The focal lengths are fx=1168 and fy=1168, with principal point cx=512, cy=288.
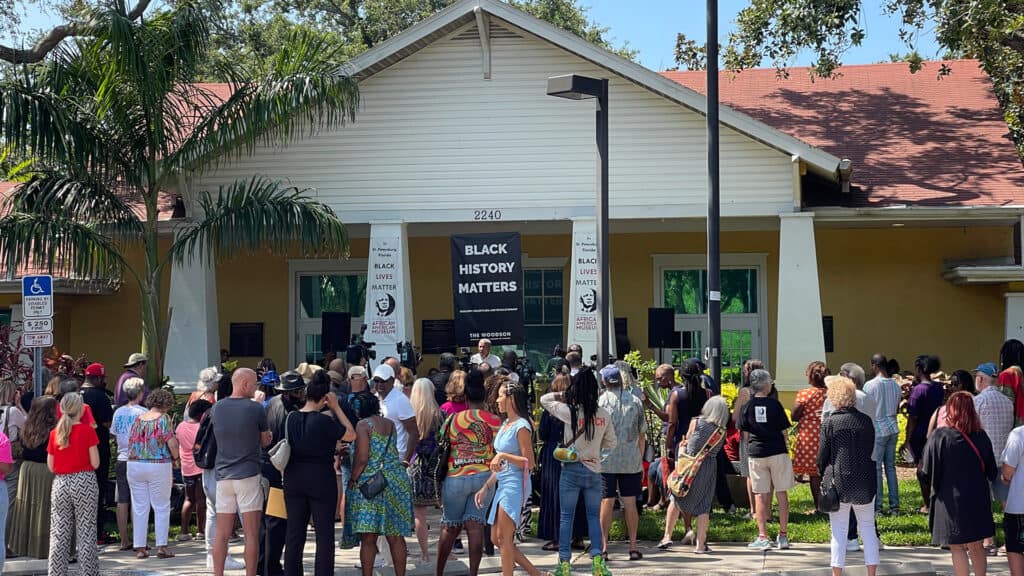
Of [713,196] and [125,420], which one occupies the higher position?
[713,196]

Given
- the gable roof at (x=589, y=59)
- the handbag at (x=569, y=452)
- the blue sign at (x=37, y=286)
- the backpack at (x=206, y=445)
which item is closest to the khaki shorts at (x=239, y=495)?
the backpack at (x=206, y=445)

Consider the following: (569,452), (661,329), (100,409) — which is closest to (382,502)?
(569,452)

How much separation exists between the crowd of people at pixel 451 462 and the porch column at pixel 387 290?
6.02 meters

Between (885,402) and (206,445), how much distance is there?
7.05 m

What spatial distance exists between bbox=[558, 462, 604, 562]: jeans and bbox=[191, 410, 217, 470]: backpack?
2952 millimetres

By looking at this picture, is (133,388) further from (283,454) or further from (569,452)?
(569,452)

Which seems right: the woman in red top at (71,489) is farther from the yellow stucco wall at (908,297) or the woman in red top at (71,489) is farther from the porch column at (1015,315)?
the porch column at (1015,315)

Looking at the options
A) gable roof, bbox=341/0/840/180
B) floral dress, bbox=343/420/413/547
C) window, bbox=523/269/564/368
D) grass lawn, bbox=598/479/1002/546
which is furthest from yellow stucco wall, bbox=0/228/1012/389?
floral dress, bbox=343/420/413/547

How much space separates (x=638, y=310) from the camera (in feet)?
70.4

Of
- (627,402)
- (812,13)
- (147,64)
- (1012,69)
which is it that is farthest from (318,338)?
(1012,69)

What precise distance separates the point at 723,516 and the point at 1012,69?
16.2 metres

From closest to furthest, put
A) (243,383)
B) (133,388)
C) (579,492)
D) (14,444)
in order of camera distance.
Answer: (243,383) → (579,492) → (14,444) → (133,388)

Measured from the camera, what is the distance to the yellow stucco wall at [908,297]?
20.5 metres

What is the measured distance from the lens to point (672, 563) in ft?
34.9
